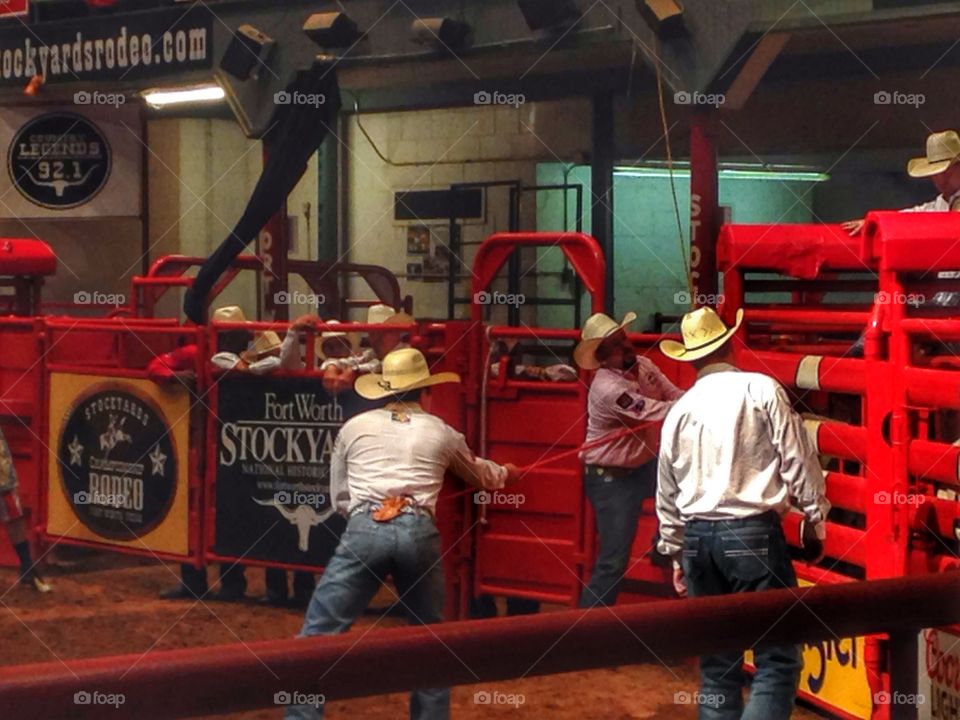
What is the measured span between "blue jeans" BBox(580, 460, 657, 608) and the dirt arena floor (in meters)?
0.32

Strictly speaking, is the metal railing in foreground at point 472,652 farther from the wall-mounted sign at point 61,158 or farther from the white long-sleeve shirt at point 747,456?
the wall-mounted sign at point 61,158

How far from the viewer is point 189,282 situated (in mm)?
7465

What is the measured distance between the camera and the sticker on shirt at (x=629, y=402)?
17.0 ft

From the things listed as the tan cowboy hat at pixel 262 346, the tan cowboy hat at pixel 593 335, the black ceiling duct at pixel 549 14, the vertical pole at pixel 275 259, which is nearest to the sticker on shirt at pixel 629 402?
the tan cowboy hat at pixel 593 335

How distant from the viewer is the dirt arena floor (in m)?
4.82

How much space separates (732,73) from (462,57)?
5.23ft

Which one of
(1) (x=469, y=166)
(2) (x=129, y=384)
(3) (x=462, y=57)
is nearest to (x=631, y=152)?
(1) (x=469, y=166)

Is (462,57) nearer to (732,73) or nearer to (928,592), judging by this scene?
(732,73)

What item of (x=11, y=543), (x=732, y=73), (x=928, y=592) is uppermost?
(x=732, y=73)

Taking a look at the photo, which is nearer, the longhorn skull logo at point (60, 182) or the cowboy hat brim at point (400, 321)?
the cowboy hat brim at point (400, 321)

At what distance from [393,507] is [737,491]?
994 mm

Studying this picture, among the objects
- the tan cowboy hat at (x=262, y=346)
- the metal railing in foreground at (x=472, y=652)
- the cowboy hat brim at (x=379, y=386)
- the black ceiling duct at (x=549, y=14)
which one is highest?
the black ceiling duct at (x=549, y=14)

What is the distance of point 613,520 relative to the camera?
525cm

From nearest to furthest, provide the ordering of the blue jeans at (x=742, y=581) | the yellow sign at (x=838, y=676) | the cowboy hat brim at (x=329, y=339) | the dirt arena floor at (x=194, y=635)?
the blue jeans at (x=742, y=581)
the yellow sign at (x=838, y=676)
the dirt arena floor at (x=194, y=635)
the cowboy hat brim at (x=329, y=339)
